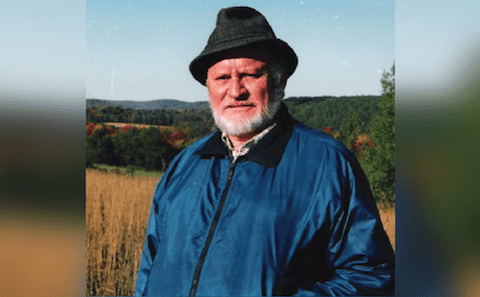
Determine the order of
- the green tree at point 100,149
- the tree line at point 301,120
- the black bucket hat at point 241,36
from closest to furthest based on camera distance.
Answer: the black bucket hat at point 241,36 → the tree line at point 301,120 → the green tree at point 100,149


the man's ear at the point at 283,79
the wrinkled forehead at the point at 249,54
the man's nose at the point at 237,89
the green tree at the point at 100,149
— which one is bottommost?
the green tree at the point at 100,149

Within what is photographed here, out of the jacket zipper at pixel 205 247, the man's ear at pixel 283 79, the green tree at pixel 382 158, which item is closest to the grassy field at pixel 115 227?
the jacket zipper at pixel 205 247

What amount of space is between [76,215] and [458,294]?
6.85ft

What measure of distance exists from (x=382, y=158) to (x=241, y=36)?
66.4 inches

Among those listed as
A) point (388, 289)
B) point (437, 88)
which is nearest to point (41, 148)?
point (388, 289)

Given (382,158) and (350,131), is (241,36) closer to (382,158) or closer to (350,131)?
(350,131)

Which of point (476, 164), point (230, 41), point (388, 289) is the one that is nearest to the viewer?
point (388, 289)

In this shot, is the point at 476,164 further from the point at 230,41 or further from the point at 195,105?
the point at 195,105

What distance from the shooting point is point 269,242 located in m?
1.59

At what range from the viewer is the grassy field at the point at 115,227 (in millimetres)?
2957

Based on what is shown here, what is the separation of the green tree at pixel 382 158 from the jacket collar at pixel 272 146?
4.19 feet

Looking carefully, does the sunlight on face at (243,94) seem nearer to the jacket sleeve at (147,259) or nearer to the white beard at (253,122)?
the white beard at (253,122)

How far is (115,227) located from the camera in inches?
120

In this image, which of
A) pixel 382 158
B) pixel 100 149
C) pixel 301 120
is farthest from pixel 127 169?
pixel 382 158
